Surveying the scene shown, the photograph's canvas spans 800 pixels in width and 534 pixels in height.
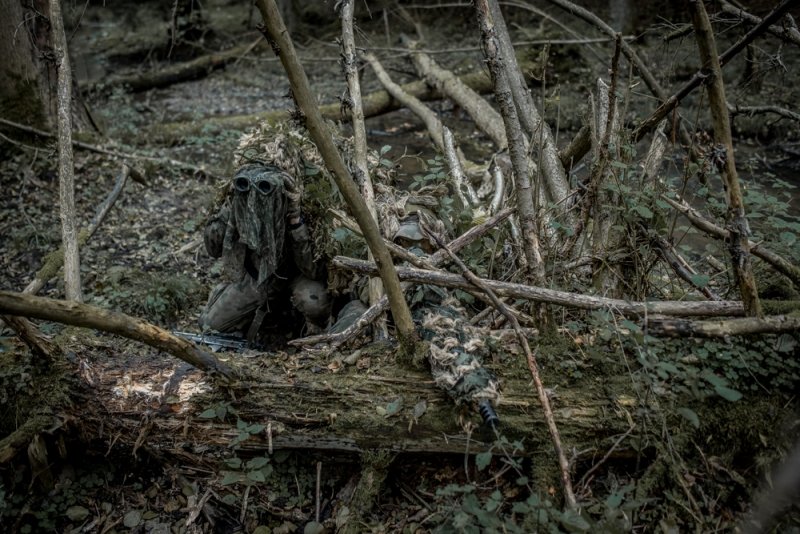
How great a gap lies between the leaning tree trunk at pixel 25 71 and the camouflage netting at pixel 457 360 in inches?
243

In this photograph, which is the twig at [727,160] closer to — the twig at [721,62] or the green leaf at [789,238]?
the twig at [721,62]

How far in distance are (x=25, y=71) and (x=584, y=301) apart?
708 cm

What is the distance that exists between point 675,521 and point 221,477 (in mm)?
2133

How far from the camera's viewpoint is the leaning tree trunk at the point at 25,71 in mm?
6203

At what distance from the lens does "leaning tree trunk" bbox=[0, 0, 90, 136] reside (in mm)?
6203

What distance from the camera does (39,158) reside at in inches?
255

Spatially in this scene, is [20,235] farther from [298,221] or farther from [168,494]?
[168,494]

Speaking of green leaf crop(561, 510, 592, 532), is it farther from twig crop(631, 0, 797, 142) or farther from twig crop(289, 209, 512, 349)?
twig crop(631, 0, 797, 142)

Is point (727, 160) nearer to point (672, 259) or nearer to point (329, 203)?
point (672, 259)

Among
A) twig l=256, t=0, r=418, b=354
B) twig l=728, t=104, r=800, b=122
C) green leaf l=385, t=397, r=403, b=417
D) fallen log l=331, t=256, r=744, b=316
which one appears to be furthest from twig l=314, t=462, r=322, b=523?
twig l=728, t=104, r=800, b=122

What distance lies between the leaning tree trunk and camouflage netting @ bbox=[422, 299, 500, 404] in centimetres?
617

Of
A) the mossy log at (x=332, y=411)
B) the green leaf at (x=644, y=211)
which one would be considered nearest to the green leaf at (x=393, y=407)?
the mossy log at (x=332, y=411)

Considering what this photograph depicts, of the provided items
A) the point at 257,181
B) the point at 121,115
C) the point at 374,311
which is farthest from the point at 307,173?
the point at 121,115

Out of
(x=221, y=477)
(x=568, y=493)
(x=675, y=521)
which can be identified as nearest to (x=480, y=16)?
(x=568, y=493)
